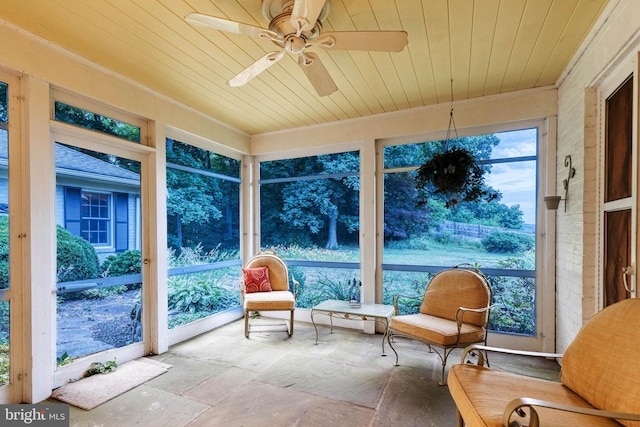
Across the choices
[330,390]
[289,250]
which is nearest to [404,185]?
[289,250]

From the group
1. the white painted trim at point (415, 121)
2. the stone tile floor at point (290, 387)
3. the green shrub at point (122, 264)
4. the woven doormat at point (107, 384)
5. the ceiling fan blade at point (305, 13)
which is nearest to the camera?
the ceiling fan blade at point (305, 13)

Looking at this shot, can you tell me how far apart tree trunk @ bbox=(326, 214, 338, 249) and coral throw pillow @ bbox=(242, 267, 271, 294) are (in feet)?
3.02

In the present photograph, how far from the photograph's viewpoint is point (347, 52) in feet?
7.62

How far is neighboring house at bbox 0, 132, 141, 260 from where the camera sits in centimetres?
246

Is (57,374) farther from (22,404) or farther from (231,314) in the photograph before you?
(231,314)

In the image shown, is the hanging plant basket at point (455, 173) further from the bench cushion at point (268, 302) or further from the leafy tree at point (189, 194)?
the leafy tree at point (189, 194)

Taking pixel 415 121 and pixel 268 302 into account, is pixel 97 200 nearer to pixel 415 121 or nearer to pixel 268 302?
pixel 268 302

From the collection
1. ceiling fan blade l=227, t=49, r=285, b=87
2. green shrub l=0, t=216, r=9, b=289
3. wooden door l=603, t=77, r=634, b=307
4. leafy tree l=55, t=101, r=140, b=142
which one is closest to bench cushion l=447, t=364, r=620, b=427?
wooden door l=603, t=77, r=634, b=307

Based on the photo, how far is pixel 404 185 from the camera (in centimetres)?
368

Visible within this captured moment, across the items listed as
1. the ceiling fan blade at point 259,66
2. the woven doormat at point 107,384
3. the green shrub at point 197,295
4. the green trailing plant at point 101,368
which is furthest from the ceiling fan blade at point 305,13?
the green trailing plant at point 101,368

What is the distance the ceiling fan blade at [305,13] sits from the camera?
55.5 inches

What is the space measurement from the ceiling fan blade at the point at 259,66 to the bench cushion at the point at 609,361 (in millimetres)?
2259

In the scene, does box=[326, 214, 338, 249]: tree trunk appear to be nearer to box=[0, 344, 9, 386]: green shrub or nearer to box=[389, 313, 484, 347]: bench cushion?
box=[389, 313, 484, 347]: bench cushion

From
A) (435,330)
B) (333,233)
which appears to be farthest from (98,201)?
(435,330)
